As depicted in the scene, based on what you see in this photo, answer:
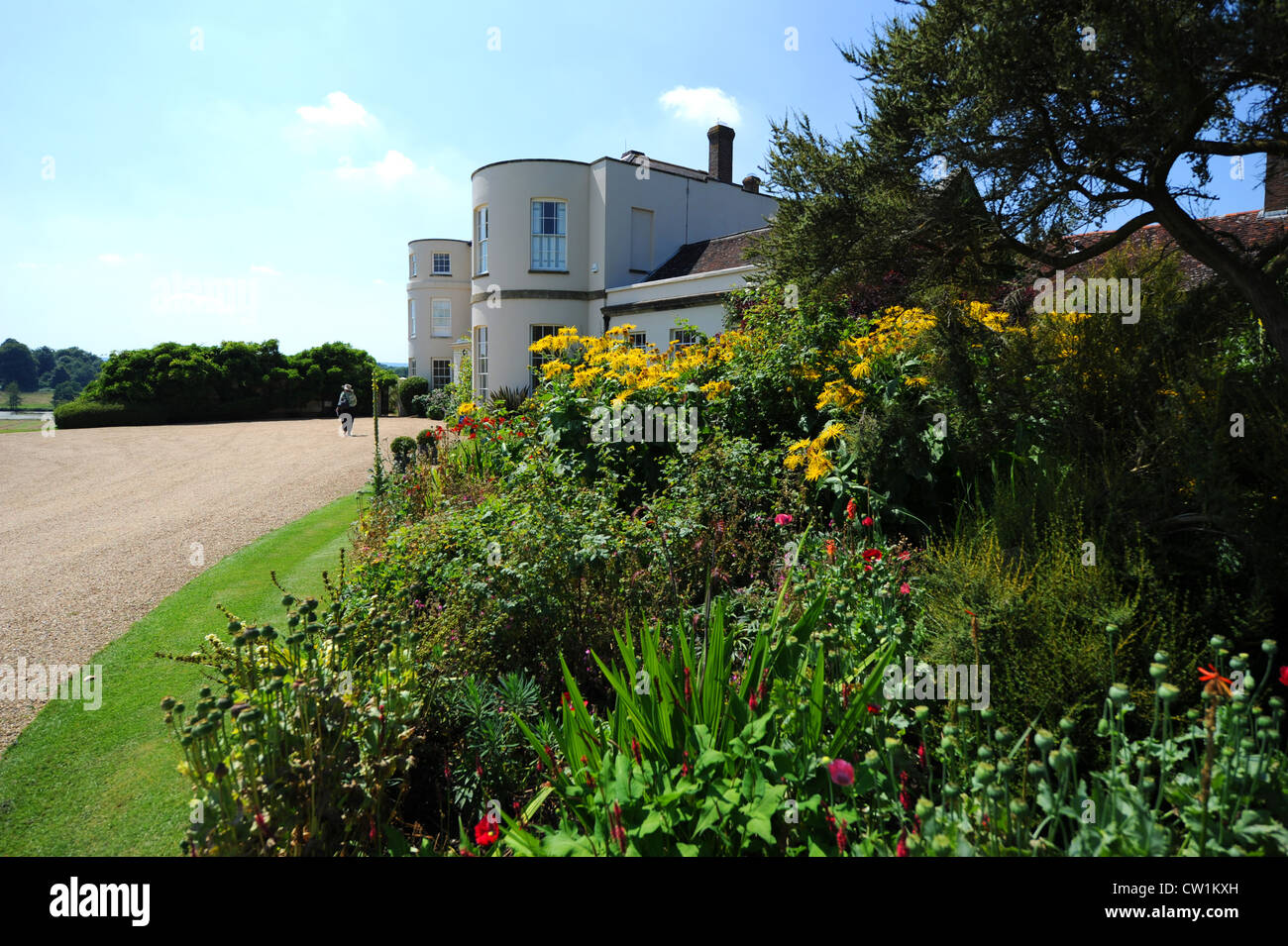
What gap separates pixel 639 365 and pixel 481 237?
16.5 meters

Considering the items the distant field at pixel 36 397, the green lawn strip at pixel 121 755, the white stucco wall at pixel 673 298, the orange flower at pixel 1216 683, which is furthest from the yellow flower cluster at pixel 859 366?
the distant field at pixel 36 397

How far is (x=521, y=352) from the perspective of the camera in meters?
20.3

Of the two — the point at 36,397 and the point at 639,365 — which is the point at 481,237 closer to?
the point at 639,365

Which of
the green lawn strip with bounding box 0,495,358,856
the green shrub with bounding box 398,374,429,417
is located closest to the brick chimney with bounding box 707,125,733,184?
the green shrub with bounding box 398,374,429,417

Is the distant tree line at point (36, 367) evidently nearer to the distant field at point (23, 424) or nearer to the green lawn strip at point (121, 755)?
the distant field at point (23, 424)

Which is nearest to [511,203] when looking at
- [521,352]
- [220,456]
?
[521,352]

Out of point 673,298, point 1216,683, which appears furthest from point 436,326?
point 1216,683

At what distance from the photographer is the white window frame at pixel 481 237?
20844mm

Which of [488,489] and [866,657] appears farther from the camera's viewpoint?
[488,489]

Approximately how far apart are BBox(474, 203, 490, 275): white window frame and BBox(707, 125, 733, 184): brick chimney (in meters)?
7.21

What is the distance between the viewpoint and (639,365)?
21.2ft

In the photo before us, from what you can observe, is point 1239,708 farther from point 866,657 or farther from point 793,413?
point 793,413
